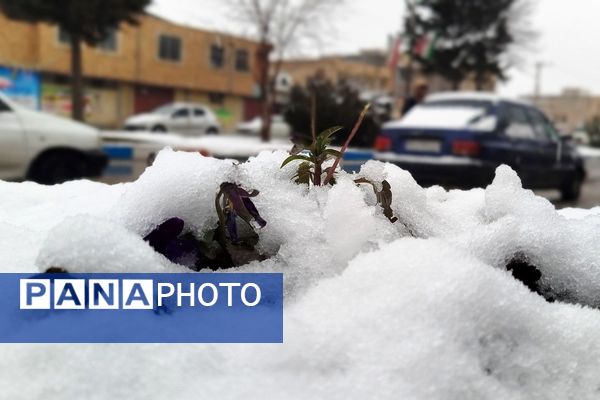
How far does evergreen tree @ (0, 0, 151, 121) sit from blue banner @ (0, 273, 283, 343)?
20475 millimetres

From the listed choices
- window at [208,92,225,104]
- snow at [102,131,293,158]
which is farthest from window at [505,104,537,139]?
window at [208,92,225,104]

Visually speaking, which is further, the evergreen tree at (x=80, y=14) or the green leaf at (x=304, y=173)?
the evergreen tree at (x=80, y=14)

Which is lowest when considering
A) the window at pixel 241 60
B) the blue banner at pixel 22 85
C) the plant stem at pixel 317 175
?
the plant stem at pixel 317 175

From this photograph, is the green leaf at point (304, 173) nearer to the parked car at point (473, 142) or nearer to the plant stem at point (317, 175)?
the plant stem at point (317, 175)

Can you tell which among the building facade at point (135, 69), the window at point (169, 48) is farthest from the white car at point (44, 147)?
the window at point (169, 48)

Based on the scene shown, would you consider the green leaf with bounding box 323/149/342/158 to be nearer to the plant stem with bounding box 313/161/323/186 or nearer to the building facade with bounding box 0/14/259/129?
the plant stem with bounding box 313/161/323/186

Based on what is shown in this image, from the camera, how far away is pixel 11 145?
7.63 meters

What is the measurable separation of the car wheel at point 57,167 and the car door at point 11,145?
0.55 feet

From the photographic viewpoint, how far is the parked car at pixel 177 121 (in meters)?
26.4

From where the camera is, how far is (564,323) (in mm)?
1022

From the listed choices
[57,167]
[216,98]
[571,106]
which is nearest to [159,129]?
[216,98]

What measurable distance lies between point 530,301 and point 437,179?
270 inches

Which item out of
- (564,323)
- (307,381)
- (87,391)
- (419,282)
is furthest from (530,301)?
(87,391)

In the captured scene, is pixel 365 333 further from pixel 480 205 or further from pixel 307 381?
pixel 480 205
